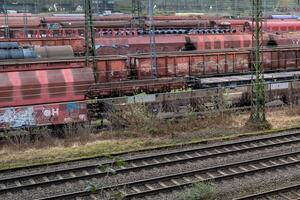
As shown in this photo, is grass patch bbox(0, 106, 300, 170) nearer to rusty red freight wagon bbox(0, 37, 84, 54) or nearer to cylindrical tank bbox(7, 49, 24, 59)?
cylindrical tank bbox(7, 49, 24, 59)

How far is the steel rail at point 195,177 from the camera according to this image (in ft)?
41.5

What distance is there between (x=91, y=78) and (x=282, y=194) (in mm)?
13861

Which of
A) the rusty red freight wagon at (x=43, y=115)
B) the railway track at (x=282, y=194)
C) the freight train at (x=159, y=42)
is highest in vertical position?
the freight train at (x=159, y=42)

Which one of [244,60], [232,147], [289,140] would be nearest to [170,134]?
[232,147]

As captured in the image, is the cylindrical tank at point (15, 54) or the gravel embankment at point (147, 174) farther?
the cylindrical tank at point (15, 54)

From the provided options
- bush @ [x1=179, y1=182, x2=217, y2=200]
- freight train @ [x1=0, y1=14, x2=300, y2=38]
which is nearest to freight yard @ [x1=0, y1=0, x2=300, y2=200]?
bush @ [x1=179, y1=182, x2=217, y2=200]

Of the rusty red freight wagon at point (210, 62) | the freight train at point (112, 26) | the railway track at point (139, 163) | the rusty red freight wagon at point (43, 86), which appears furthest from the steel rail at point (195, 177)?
the freight train at point (112, 26)

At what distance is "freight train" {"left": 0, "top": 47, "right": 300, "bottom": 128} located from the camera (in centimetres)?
2155

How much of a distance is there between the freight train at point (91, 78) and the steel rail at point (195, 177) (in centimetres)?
889

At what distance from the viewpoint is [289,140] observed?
18.3 meters

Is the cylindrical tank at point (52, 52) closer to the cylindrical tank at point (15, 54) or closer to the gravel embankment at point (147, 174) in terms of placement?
the cylindrical tank at point (15, 54)

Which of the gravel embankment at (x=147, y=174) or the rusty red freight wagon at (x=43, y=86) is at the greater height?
the rusty red freight wagon at (x=43, y=86)

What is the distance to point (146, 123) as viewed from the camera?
20.3 metres

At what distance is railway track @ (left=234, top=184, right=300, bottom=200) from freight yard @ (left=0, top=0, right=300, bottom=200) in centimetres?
3
